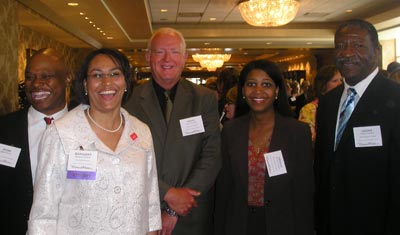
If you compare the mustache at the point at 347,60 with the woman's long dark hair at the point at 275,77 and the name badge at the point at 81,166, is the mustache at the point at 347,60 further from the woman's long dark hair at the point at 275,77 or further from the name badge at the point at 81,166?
the name badge at the point at 81,166

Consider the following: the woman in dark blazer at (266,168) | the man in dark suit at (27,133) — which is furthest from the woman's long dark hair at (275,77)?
the man in dark suit at (27,133)

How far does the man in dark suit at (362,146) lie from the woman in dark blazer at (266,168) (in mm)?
168

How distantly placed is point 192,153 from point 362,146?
103cm

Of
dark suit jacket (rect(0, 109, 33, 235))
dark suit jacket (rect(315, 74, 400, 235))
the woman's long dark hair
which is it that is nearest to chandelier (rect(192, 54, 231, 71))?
the woman's long dark hair

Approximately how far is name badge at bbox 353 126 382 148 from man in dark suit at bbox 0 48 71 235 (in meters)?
1.71

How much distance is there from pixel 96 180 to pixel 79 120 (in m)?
0.29

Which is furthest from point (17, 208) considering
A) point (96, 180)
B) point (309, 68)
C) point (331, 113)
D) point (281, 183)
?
point (309, 68)

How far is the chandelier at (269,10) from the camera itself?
8125mm

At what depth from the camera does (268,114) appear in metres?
2.62

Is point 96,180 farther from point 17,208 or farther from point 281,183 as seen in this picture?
point 281,183

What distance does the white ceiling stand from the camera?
7.98 meters

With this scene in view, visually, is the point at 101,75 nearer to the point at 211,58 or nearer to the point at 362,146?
the point at 362,146

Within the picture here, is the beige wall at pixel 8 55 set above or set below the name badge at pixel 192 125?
above

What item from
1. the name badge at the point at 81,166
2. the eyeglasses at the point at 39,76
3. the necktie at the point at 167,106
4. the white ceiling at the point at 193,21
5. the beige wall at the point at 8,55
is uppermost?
the white ceiling at the point at 193,21
